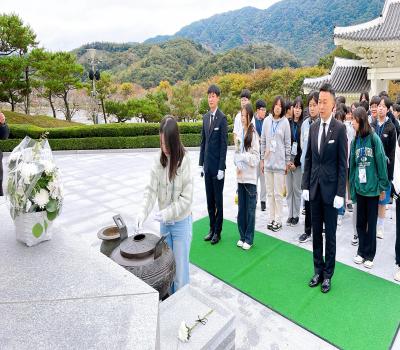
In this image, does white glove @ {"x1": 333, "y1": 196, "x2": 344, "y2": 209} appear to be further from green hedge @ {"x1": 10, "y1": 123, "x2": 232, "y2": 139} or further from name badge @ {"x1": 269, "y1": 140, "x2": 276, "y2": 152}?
green hedge @ {"x1": 10, "y1": 123, "x2": 232, "y2": 139}

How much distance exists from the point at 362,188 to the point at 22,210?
2724 mm

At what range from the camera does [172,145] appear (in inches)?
80.1

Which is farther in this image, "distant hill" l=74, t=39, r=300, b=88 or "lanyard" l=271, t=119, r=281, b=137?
"distant hill" l=74, t=39, r=300, b=88

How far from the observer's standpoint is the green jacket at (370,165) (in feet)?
9.30

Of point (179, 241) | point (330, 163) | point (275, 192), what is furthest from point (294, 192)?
point (179, 241)

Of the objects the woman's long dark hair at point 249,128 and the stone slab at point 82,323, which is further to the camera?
the woman's long dark hair at point 249,128

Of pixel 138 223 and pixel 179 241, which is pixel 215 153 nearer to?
pixel 179 241

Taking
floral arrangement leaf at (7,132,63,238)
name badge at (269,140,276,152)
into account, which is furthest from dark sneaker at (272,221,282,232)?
floral arrangement leaf at (7,132,63,238)

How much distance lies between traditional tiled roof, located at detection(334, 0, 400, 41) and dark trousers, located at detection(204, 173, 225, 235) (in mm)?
7619

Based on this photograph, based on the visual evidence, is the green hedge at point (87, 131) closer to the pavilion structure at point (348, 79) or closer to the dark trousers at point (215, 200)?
the pavilion structure at point (348, 79)

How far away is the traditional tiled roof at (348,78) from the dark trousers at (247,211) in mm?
8145

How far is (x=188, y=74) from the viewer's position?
4031 centimetres

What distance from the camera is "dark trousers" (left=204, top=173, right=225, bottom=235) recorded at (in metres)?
3.46

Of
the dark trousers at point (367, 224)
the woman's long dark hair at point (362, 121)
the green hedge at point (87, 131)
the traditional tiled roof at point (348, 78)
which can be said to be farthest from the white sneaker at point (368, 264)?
the green hedge at point (87, 131)
